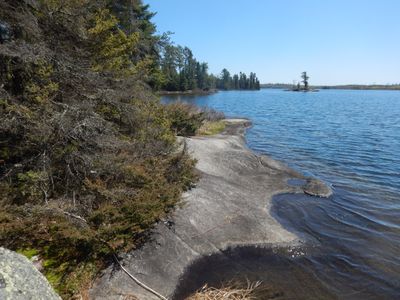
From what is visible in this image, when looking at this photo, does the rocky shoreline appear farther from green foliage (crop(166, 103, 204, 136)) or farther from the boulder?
the boulder

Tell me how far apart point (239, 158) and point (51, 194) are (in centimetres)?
877

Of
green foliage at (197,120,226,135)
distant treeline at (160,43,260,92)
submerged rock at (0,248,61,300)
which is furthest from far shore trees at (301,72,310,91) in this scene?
submerged rock at (0,248,61,300)

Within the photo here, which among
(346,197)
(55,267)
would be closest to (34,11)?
(55,267)

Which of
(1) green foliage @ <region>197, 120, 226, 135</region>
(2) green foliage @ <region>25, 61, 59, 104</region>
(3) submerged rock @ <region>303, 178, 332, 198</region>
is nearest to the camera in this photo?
(2) green foliage @ <region>25, 61, 59, 104</region>

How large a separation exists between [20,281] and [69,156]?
141 inches

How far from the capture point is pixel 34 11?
25.6 ft

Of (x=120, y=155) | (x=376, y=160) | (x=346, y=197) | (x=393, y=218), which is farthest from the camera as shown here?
(x=376, y=160)

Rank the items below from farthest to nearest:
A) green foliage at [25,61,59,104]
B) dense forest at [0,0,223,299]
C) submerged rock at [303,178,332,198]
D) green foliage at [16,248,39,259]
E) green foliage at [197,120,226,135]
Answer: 1. green foliage at [197,120,226,135]
2. submerged rock at [303,178,332,198]
3. green foliage at [25,61,59,104]
4. dense forest at [0,0,223,299]
5. green foliage at [16,248,39,259]

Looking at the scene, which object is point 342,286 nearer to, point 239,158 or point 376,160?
point 239,158

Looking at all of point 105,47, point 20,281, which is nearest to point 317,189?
point 105,47

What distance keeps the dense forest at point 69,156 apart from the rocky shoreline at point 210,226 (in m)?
0.39

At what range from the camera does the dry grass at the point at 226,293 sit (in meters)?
5.64

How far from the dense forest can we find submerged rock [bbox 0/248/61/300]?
52.5 inches

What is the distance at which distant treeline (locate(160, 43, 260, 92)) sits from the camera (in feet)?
249
